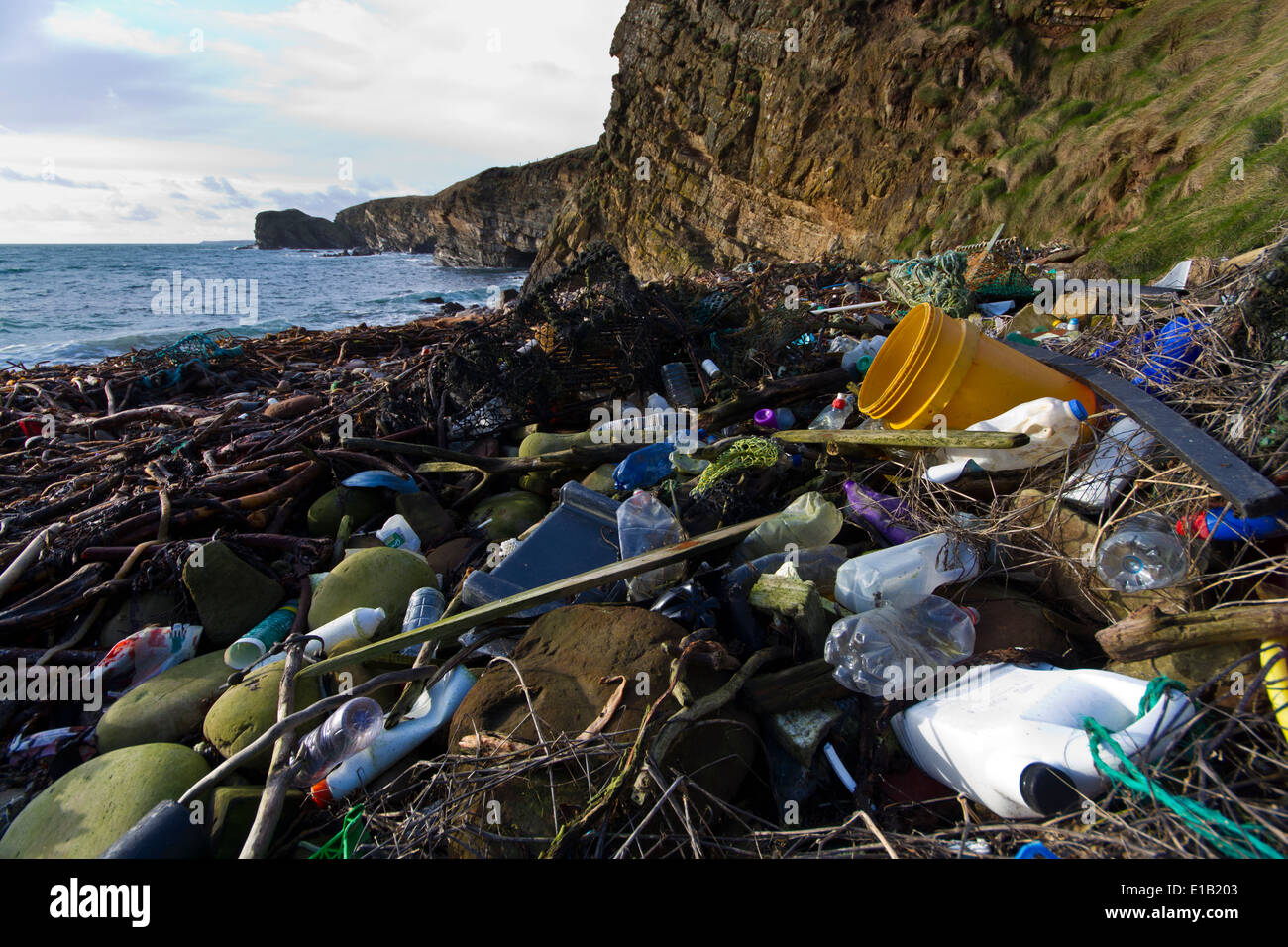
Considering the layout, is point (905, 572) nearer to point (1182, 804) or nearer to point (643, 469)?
point (1182, 804)

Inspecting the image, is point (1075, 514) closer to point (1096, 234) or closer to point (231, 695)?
point (231, 695)

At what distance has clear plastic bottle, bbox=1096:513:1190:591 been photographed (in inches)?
77.8

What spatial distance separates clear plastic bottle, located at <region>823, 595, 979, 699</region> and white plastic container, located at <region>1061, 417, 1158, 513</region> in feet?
2.05

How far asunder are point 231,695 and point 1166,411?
353cm

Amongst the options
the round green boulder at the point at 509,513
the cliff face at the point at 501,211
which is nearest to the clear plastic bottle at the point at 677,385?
the round green boulder at the point at 509,513

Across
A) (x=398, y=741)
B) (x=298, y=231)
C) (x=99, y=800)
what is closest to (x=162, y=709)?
(x=99, y=800)

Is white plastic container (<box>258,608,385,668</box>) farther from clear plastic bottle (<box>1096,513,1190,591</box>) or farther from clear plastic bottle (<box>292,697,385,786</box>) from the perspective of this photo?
clear plastic bottle (<box>1096,513,1190,591</box>)

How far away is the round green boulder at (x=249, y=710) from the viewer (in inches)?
85.1

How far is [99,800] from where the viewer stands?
1959 millimetres

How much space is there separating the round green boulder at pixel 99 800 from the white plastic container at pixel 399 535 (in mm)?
1373

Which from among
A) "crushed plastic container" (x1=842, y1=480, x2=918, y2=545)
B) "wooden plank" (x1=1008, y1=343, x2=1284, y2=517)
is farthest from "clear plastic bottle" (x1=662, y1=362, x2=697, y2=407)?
"wooden plank" (x1=1008, y1=343, x2=1284, y2=517)

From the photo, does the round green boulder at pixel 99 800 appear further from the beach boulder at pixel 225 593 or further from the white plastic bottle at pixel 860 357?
the white plastic bottle at pixel 860 357

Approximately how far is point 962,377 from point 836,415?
2.91 feet
